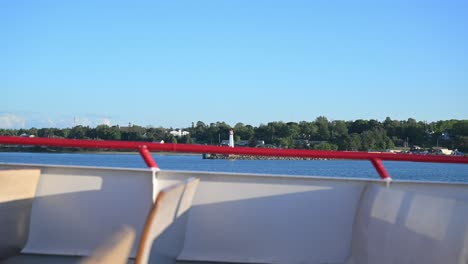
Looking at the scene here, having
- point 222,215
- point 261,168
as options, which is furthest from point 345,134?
point 222,215

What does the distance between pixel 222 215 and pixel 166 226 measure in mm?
1761

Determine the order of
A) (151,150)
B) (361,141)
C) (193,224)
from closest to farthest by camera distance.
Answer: (151,150), (193,224), (361,141)

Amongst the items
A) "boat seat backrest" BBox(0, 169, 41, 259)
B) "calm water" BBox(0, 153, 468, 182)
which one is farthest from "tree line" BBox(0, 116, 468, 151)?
"boat seat backrest" BBox(0, 169, 41, 259)

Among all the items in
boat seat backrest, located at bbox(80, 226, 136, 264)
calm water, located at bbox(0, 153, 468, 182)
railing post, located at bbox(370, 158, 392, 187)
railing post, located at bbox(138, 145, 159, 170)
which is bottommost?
calm water, located at bbox(0, 153, 468, 182)

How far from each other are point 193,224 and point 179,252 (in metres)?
0.34

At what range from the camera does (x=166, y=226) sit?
15.9 feet

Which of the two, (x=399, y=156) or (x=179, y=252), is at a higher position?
(x=399, y=156)

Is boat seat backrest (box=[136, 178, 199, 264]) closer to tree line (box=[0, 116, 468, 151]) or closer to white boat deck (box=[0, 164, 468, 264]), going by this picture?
white boat deck (box=[0, 164, 468, 264])

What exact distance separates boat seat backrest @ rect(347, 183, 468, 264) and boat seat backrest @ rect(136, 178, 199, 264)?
68.1 inches

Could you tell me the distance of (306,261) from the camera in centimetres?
655

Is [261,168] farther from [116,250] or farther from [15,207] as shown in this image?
[116,250]

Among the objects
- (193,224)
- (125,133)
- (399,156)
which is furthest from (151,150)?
(125,133)

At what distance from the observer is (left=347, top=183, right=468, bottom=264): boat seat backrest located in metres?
4.46

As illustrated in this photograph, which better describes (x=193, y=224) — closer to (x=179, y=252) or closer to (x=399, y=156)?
(x=179, y=252)
